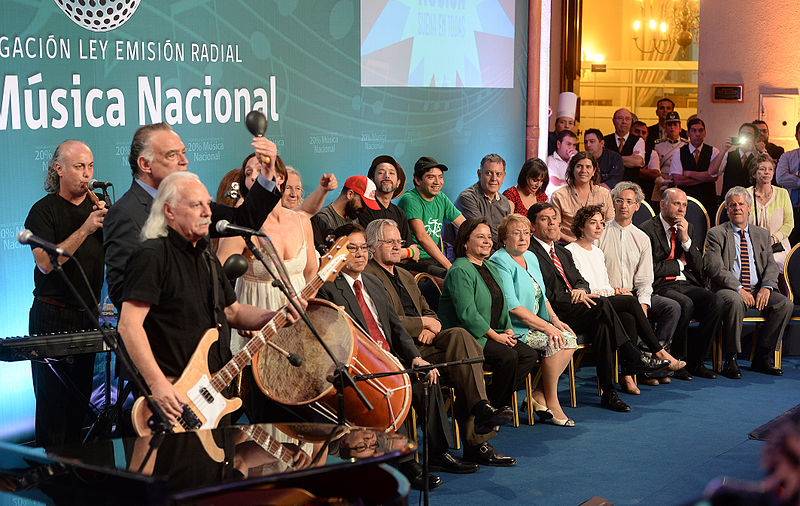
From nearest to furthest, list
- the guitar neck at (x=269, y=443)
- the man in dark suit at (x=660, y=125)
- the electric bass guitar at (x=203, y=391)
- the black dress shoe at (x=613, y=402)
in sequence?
the guitar neck at (x=269, y=443), the electric bass guitar at (x=203, y=391), the black dress shoe at (x=613, y=402), the man in dark suit at (x=660, y=125)

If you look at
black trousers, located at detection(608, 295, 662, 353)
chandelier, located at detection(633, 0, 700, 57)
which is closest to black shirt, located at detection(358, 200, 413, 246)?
black trousers, located at detection(608, 295, 662, 353)

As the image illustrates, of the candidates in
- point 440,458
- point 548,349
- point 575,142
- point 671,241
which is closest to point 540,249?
point 548,349

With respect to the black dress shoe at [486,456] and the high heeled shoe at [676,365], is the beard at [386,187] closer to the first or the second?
the black dress shoe at [486,456]

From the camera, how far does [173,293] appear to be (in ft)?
10.5

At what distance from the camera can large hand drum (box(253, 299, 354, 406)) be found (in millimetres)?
4129

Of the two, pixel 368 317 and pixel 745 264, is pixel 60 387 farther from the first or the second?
pixel 745 264

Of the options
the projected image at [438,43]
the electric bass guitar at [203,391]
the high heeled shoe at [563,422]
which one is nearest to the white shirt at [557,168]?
the projected image at [438,43]

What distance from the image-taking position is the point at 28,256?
5.18 meters

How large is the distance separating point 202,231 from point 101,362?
2.79 metres

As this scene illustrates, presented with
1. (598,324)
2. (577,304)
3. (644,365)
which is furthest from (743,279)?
(577,304)

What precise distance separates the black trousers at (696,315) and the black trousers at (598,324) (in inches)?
37.8

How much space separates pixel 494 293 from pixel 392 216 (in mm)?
1088

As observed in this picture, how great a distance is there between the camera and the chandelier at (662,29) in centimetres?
1504

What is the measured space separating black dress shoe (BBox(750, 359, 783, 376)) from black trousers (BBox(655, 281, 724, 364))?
16.3 inches
